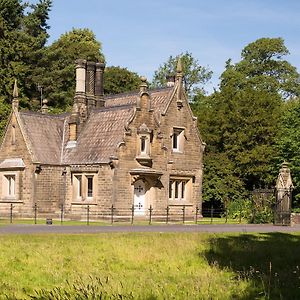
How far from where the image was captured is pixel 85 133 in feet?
147

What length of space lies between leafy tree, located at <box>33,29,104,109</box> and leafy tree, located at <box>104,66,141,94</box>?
8.53 ft

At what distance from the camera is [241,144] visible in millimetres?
51062

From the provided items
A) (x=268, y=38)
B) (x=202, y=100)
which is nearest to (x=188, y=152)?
(x=202, y=100)

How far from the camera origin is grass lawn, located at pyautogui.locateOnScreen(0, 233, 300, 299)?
1326 centimetres

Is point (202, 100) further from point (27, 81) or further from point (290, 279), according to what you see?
point (290, 279)

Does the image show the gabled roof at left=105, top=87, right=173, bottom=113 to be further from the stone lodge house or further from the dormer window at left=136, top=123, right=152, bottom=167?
the dormer window at left=136, top=123, right=152, bottom=167

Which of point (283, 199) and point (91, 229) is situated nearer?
point (91, 229)

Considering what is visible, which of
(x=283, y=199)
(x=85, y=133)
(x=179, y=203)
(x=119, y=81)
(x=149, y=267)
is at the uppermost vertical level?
(x=119, y=81)

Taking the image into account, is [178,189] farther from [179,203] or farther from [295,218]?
[295,218]

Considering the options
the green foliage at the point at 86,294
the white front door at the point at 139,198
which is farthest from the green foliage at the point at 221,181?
the green foliage at the point at 86,294

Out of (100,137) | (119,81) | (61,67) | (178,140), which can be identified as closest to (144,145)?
(100,137)

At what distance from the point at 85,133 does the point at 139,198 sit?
5.99 meters

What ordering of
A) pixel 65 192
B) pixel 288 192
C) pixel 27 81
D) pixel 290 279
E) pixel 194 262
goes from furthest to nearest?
pixel 27 81, pixel 65 192, pixel 288 192, pixel 194 262, pixel 290 279

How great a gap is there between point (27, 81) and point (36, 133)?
2231 centimetres
